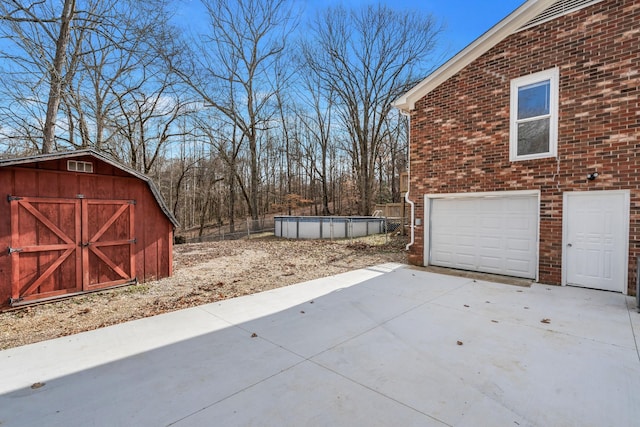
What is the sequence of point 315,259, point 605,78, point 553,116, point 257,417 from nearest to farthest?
point 257,417
point 605,78
point 553,116
point 315,259

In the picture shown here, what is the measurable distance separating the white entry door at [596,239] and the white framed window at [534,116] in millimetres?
1154

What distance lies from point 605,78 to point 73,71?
1467 centimetres

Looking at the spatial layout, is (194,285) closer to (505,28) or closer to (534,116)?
(534,116)

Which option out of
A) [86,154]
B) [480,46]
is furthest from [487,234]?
[86,154]

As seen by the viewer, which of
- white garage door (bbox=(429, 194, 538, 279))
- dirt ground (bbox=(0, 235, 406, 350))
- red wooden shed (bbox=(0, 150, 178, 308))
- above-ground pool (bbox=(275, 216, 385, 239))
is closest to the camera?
dirt ground (bbox=(0, 235, 406, 350))

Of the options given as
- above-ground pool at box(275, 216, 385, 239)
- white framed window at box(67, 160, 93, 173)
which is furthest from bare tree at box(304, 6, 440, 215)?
white framed window at box(67, 160, 93, 173)

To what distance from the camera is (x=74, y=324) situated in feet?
14.7

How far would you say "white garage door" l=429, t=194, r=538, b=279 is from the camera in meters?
6.71

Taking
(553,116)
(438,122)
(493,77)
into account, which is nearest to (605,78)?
(553,116)

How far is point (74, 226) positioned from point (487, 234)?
29.3 ft

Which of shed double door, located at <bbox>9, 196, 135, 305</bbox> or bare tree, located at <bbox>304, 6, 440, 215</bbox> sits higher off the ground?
bare tree, located at <bbox>304, 6, 440, 215</bbox>

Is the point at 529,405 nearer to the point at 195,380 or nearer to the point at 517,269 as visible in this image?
the point at 195,380

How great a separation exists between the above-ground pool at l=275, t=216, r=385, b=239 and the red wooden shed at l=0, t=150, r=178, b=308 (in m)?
9.14

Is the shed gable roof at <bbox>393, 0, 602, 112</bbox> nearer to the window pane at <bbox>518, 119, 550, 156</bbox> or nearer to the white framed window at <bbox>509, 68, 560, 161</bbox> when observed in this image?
the white framed window at <bbox>509, 68, 560, 161</bbox>
